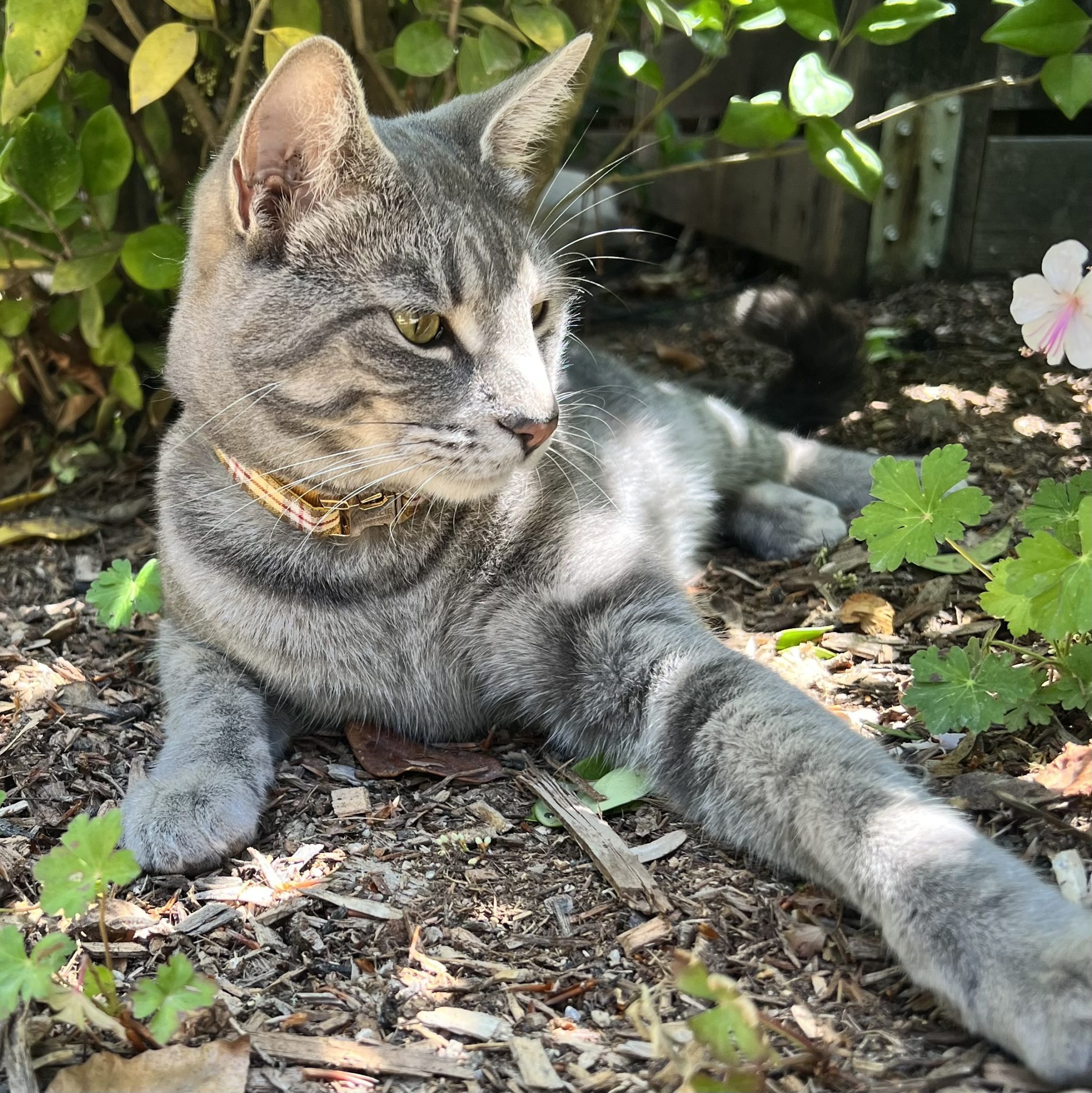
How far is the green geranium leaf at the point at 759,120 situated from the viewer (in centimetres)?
299

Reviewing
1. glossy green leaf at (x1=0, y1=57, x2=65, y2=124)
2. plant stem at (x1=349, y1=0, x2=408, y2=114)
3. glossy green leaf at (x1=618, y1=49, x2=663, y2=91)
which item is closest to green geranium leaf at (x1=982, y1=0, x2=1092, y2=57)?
glossy green leaf at (x1=618, y1=49, x2=663, y2=91)

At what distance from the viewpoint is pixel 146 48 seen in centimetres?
259

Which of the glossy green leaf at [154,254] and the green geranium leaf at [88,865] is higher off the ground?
the glossy green leaf at [154,254]

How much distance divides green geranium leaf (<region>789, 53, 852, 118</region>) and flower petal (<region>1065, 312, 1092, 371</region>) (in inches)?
46.4

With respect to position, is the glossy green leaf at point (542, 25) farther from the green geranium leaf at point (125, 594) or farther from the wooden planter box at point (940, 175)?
the wooden planter box at point (940, 175)

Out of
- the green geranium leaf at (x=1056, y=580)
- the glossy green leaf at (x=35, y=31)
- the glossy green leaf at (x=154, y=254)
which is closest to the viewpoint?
the green geranium leaf at (x=1056, y=580)

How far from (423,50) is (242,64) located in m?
0.50

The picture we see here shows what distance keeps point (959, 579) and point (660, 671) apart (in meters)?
0.97

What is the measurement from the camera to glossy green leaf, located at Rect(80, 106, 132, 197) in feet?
9.61

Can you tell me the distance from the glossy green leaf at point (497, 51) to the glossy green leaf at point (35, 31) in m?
0.91

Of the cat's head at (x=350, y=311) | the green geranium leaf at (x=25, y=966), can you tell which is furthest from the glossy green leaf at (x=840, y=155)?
the green geranium leaf at (x=25, y=966)

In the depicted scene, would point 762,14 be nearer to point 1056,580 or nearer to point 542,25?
point 542,25

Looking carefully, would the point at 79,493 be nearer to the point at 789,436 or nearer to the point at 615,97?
the point at 789,436

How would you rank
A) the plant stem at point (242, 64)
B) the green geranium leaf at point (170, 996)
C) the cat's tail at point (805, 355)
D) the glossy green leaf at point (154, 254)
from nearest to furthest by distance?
1. the green geranium leaf at point (170, 996)
2. the plant stem at point (242, 64)
3. the glossy green leaf at point (154, 254)
4. the cat's tail at point (805, 355)
